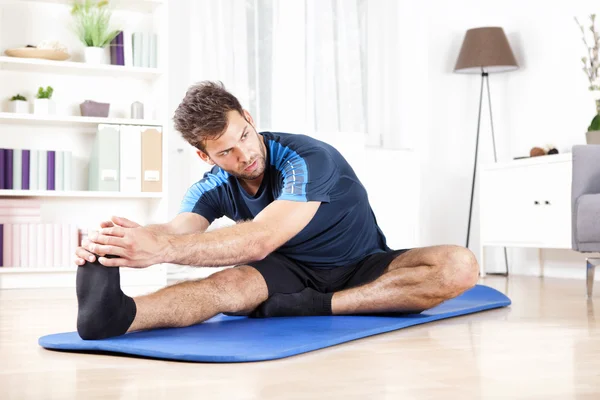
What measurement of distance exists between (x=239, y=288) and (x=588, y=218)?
1.63 metres

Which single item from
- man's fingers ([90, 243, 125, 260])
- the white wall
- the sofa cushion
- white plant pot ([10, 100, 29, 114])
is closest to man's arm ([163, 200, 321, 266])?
man's fingers ([90, 243, 125, 260])

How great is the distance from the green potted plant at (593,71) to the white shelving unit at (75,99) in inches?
90.4

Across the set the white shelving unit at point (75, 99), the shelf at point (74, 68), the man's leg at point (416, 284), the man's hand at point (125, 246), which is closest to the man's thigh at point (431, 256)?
the man's leg at point (416, 284)

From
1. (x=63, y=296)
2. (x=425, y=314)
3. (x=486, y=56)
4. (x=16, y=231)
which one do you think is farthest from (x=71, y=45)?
(x=425, y=314)

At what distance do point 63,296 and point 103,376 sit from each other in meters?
2.18

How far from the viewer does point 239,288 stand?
84.3 inches

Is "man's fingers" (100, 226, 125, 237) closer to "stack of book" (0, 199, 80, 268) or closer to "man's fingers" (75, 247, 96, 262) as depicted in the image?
"man's fingers" (75, 247, 96, 262)

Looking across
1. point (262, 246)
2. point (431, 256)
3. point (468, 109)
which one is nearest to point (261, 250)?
point (262, 246)

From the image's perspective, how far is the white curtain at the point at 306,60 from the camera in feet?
15.6

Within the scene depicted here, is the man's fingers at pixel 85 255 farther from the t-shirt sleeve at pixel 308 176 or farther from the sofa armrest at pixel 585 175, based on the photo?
the sofa armrest at pixel 585 175

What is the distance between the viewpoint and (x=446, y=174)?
5336mm

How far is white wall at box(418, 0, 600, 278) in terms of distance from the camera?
16.6ft

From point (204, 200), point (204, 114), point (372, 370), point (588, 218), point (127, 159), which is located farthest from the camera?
point (127, 159)

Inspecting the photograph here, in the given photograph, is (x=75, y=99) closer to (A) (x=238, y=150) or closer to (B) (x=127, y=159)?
(B) (x=127, y=159)
